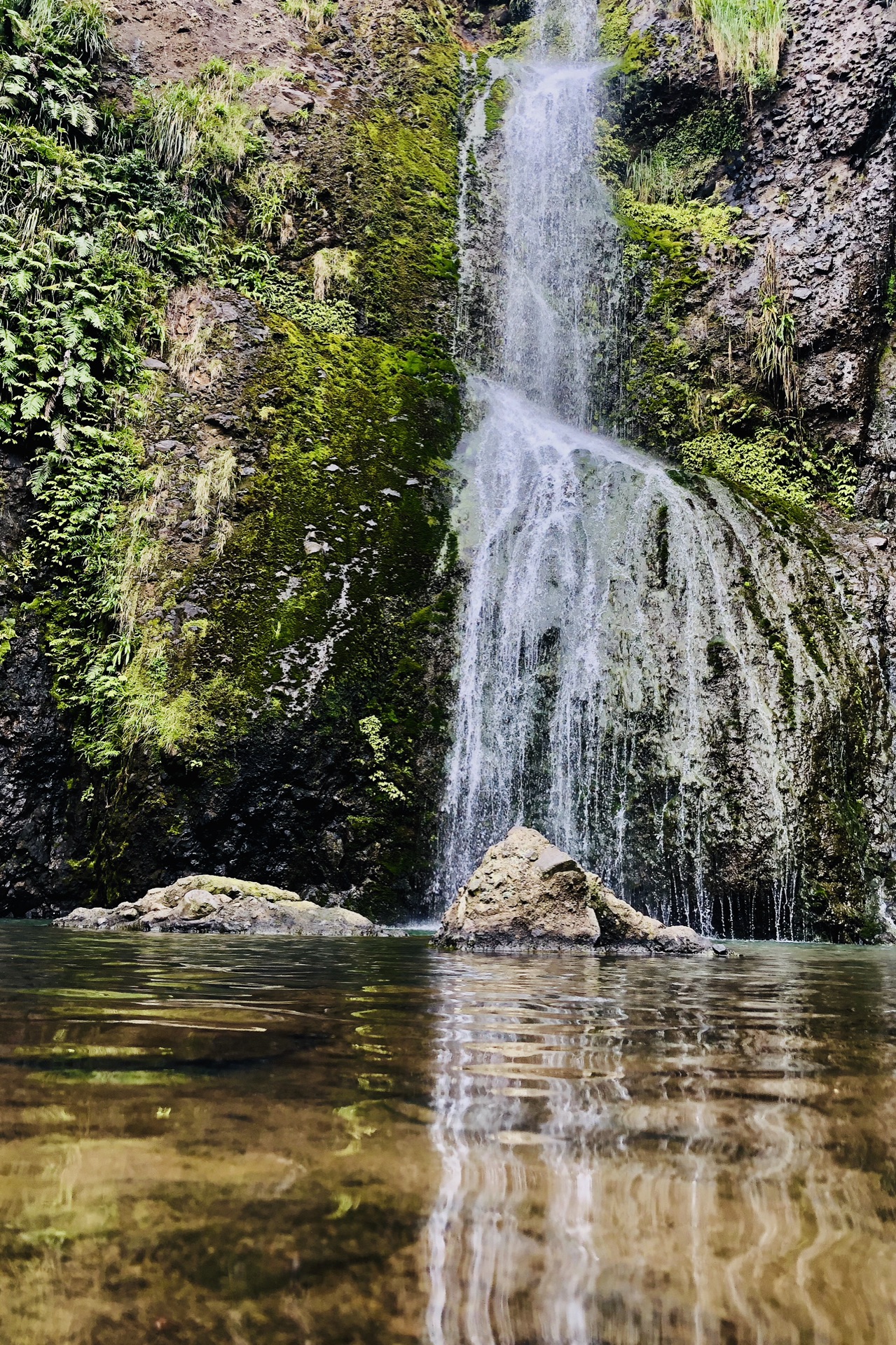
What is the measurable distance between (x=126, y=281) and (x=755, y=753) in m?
9.16

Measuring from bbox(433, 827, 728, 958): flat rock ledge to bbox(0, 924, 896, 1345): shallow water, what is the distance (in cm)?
296

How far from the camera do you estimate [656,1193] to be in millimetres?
1034

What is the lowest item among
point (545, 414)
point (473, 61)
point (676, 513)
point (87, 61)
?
point (676, 513)

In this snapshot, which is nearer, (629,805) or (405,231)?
(629,805)

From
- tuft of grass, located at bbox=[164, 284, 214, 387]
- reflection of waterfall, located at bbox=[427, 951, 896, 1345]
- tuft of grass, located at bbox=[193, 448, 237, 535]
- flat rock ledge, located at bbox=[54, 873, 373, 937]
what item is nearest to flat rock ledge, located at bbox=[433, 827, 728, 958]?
flat rock ledge, located at bbox=[54, 873, 373, 937]

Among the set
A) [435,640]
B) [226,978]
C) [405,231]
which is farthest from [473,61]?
[226,978]

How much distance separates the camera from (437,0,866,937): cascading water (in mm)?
8320

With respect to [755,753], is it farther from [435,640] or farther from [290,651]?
[290,651]

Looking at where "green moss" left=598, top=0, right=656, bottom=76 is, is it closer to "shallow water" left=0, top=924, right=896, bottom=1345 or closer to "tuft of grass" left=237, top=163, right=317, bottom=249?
"tuft of grass" left=237, top=163, right=317, bottom=249

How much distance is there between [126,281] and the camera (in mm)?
10969

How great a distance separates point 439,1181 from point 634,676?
8.29m

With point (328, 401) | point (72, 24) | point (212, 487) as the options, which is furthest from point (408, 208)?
point (212, 487)

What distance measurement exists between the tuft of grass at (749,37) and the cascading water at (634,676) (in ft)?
22.3

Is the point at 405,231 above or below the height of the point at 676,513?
above
